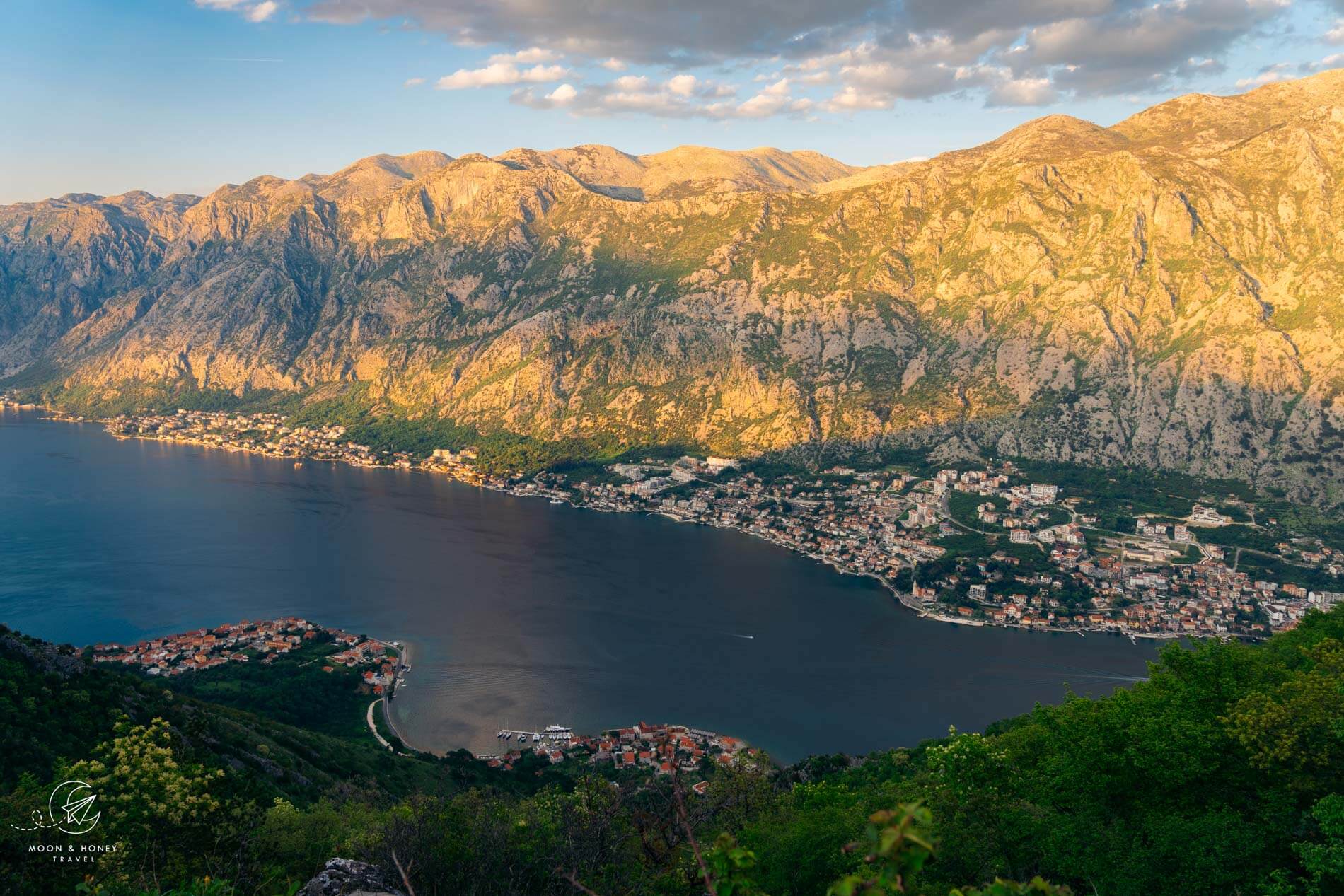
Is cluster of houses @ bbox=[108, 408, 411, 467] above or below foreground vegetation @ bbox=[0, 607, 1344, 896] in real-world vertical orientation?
below

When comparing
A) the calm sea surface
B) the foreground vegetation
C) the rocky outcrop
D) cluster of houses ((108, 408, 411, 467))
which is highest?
the rocky outcrop

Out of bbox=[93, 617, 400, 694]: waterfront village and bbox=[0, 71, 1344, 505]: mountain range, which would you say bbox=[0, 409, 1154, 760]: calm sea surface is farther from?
bbox=[0, 71, 1344, 505]: mountain range

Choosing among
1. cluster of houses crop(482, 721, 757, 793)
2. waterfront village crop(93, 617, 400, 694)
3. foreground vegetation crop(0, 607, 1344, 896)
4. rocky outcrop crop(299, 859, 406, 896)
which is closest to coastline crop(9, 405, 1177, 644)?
cluster of houses crop(482, 721, 757, 793)

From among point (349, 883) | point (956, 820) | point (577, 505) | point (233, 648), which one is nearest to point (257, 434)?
point (577, 505)

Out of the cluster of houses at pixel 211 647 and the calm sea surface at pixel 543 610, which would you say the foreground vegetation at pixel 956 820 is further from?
the cluster of houses at pixel 211 647

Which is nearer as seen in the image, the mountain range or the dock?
the dock

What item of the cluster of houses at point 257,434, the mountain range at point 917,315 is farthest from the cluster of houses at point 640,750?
the cluster of houses at point 257,434

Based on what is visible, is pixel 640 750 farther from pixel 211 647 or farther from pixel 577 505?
pixel 577 505

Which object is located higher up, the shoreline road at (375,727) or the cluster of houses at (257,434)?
the cluster of houses at (257,434)
